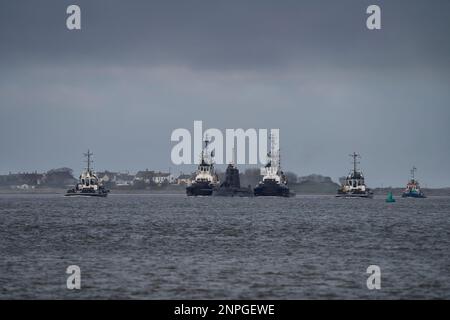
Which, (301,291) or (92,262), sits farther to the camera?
(92,262)

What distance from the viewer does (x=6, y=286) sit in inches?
1937

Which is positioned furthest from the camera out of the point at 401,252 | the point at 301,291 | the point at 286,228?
the point at 286,228

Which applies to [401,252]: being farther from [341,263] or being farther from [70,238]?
[70,238]

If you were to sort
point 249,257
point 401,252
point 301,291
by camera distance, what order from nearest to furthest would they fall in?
point 301,291, point 249,257, point 401,252

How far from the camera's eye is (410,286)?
50406 millimetres
